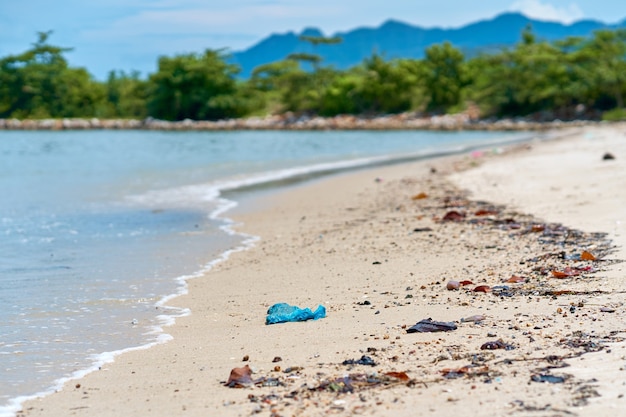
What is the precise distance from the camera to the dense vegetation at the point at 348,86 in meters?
55.5

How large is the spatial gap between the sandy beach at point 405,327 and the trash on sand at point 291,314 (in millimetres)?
79

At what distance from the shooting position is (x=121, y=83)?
84000 millimetres

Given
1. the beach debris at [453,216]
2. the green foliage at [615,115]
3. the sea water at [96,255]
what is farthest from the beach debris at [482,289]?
the green foliage at [615,115]

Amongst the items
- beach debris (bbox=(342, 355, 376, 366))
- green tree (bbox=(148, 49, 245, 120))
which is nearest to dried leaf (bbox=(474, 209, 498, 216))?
beach debris (bbox=(342, 355, 376, 366))

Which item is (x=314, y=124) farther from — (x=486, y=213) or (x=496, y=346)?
(x=496, y=346)

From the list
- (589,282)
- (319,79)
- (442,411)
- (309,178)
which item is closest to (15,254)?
(589,282)

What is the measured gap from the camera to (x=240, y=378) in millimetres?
4082

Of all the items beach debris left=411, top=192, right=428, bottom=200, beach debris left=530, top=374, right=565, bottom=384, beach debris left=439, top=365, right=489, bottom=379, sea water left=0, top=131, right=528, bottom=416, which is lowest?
sea water left=0, top=131, right=528, bottom=416

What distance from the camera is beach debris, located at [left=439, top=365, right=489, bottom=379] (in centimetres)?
389

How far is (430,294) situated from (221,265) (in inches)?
109

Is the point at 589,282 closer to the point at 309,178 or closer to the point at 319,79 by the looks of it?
the point at 309,178

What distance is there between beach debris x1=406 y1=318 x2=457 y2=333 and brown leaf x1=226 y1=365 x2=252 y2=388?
1.13m

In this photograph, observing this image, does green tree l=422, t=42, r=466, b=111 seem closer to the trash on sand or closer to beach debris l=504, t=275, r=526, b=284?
beach debris l=504, t=275, r=526, b=284

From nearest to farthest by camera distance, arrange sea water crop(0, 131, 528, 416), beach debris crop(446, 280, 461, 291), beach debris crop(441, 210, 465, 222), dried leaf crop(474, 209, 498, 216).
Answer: sea water crop(0, 131, 528, 416)
beach debris crop(446, 280, 461, 291)
beach debris crop(441, 210, 465, 222)
dried leaf crop(474, 209, 498, 216)
